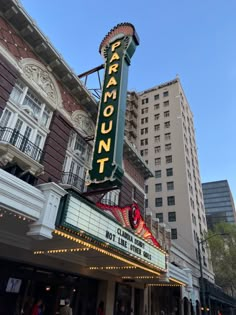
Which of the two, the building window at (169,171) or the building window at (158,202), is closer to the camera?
the building window at (158,202)

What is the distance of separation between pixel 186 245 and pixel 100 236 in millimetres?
31378

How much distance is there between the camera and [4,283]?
1152 cm

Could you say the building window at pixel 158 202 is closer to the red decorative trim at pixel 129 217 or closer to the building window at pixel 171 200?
the building window at pixel 171 200

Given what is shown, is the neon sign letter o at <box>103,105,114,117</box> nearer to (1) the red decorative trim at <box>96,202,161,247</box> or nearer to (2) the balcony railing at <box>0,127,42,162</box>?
(2) the balcony railing at <box>0,127,42,162</box>

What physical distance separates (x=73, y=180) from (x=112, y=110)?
4.94 metres

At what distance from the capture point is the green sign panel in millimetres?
13477

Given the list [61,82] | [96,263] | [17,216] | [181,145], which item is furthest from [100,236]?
[181,145]

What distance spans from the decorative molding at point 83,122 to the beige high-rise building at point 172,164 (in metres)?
25.6

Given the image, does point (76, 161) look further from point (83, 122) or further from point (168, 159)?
point (168, 159)

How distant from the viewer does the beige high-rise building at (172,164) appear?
4098cm

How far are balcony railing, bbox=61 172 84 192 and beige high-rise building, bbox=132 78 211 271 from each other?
82.5ft

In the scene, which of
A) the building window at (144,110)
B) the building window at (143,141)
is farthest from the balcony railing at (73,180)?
the building window at (144,110)

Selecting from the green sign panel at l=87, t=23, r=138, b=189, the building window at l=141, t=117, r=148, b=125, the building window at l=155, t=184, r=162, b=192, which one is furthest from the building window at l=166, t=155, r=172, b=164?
the green sign panel at l=87, t=23, r=138, b=189

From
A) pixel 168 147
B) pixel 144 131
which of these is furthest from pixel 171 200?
pixel 144 131
